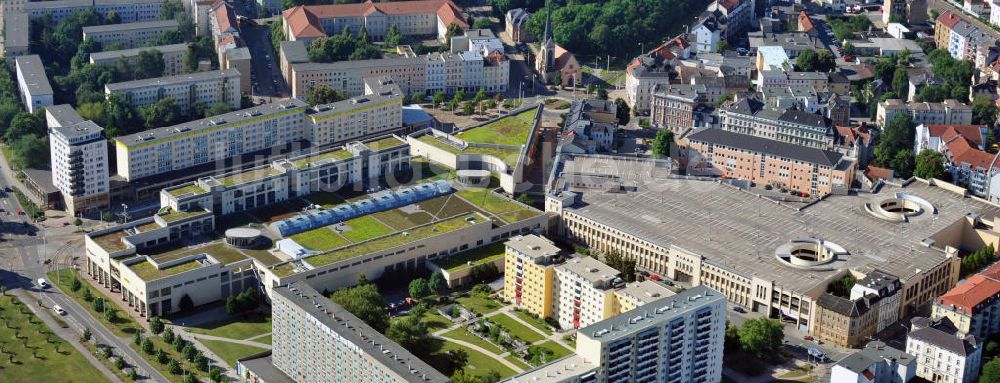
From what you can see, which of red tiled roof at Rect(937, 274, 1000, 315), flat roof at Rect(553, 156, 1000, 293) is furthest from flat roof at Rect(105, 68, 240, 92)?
red tiled roof at Rect(937, 274, 1000, 315)

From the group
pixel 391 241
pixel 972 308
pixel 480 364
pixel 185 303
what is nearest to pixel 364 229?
pixel 391 241

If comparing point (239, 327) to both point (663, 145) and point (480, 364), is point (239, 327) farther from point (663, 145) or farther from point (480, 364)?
point (663, 145)

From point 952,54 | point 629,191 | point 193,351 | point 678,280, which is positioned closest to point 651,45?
point 952,54

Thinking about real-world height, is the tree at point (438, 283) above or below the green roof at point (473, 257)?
below

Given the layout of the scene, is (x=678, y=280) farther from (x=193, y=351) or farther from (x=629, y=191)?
(x=193, y=351)

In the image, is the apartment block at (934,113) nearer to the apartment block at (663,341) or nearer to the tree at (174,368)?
the apartment block at (663,341)

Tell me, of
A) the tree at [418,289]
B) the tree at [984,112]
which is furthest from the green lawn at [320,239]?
the tree at [984,112]
